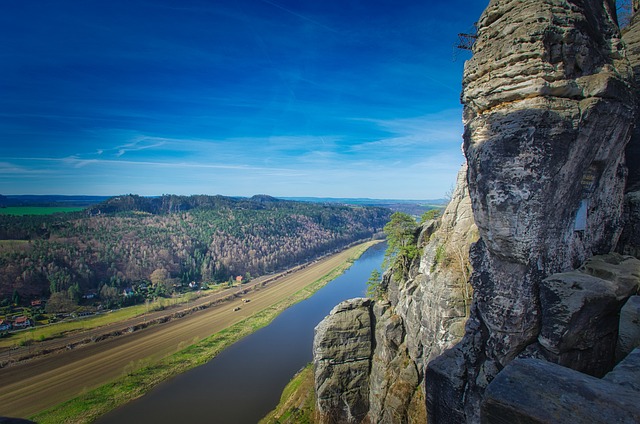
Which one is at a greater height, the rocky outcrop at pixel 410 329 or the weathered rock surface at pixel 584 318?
the weathered rock surface at pixel 584 318

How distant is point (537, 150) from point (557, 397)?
4926mm

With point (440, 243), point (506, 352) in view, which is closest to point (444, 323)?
point (440, 243)

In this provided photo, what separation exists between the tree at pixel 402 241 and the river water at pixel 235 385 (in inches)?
582

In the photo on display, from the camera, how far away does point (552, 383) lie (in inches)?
160

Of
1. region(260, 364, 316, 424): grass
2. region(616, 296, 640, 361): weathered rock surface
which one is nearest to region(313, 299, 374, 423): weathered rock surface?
region(260, 364, 316, 424): grass

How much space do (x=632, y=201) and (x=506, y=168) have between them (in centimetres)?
435

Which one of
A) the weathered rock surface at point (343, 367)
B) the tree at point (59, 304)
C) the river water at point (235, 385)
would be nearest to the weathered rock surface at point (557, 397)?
the weathered rock surface at point (343, 367)

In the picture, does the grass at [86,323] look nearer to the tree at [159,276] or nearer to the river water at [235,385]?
the tree at [159,276]

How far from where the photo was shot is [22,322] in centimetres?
4466

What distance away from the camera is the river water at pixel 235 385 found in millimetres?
24469

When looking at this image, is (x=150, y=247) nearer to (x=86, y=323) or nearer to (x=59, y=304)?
(x=59, y=304)

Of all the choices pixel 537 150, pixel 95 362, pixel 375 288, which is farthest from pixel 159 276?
pixel 537 150

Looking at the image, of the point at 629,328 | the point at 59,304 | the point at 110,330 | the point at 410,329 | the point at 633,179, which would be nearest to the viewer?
the point at 629,328

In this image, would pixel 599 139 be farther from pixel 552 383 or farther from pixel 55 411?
pixel 55 411
